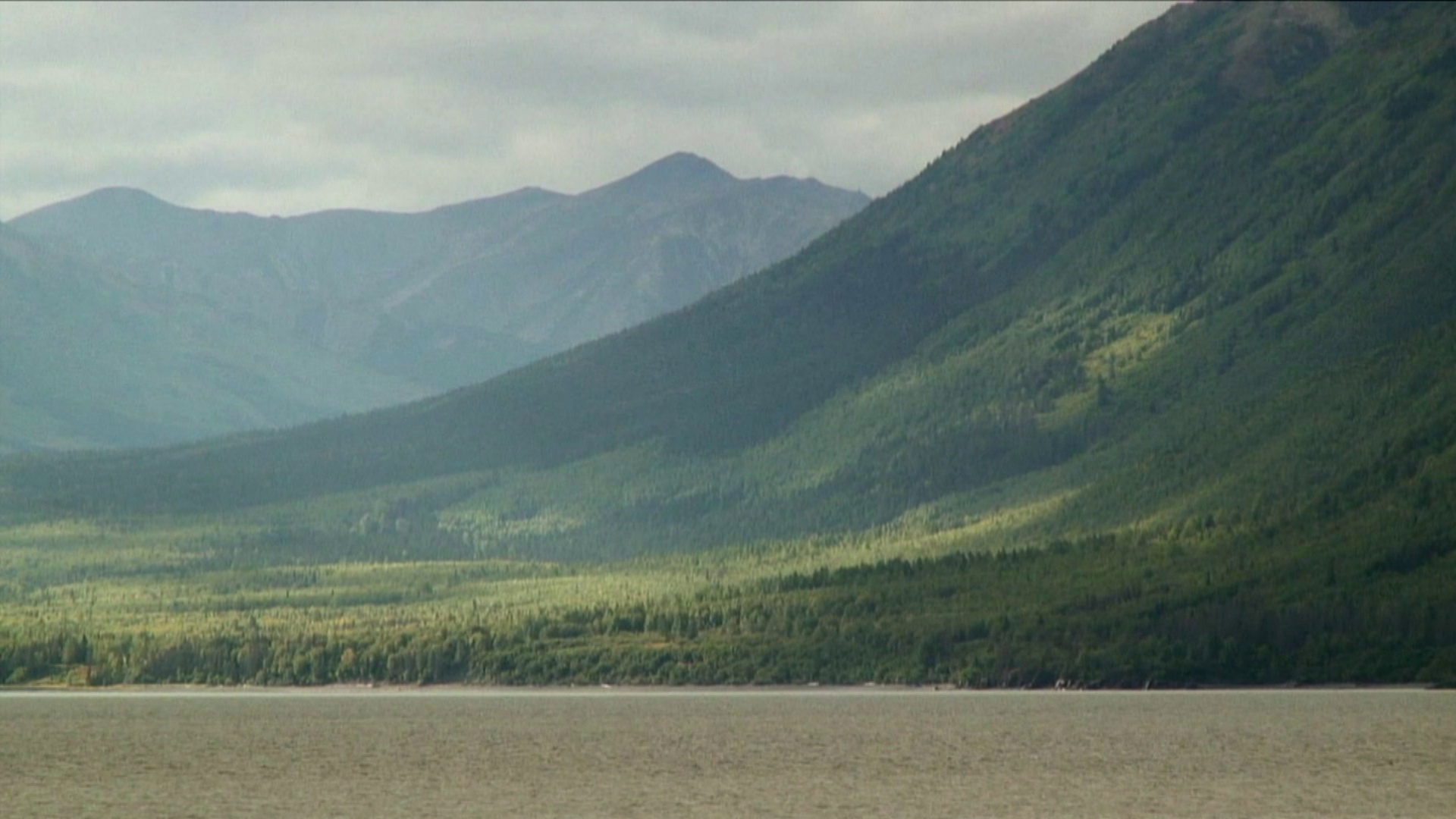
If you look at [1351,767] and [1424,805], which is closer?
[1424,805]

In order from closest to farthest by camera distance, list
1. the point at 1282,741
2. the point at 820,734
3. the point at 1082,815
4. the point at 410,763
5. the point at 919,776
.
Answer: the point at 1082,815 < the point at 919,776 < the point at 410,763 < the point at 1282,741 < the point at 820,734

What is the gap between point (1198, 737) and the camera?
18862 centimetres

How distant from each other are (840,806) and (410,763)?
42.5 metres

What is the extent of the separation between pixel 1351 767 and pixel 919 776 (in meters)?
28.7

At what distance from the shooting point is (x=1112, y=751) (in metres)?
177

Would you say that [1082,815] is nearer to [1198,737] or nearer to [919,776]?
[919,776]

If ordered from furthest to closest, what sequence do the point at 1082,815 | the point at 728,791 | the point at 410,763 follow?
the point at 410,763
the point at 728,791
the point at 1082,815

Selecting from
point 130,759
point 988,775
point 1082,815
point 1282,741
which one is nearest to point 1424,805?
point 1082,815

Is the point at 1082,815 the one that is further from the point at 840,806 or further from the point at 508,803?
the point at 508,803

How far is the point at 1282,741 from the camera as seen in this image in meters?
184

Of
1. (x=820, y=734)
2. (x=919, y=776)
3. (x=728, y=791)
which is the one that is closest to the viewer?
(x=728, y=791)

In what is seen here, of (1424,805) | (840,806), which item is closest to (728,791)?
(840,806)

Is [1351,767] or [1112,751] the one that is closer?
[1351,767]

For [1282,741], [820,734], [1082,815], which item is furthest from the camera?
[820,734]
